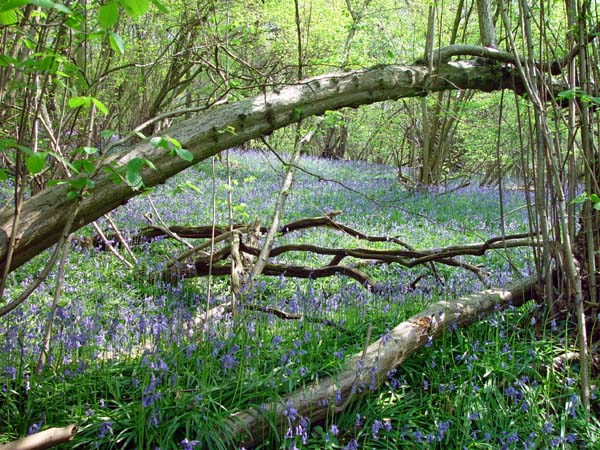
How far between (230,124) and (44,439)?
1.84m

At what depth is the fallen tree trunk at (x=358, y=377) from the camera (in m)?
2.74

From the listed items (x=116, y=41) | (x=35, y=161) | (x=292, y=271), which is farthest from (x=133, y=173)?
(x=292, y=271)

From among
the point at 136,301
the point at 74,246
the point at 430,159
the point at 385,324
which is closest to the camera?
the point at 385,324

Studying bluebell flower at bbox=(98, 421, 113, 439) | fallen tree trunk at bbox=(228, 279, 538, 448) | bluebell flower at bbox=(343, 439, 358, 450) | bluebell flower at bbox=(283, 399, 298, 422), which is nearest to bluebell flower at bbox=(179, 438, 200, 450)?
fallen tree trunk at bbox=(228, 279, 538, 448)

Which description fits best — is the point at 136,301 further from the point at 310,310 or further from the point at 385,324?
the point at 385,324

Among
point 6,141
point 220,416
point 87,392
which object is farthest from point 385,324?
point 6,141

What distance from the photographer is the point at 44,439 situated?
2410mm

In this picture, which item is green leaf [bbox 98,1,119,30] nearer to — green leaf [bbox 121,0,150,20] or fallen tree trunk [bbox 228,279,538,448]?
green leaf [bbox 121,0,150,20]

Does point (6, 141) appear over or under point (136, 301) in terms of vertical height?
over

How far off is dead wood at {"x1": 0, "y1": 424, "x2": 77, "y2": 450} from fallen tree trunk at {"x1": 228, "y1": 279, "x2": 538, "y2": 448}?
76 cm

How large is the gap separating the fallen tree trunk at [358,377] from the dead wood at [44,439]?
0.76 m

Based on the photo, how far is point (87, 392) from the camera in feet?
9.60

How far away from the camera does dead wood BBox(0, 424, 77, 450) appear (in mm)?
2316

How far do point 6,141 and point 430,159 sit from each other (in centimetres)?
1221
